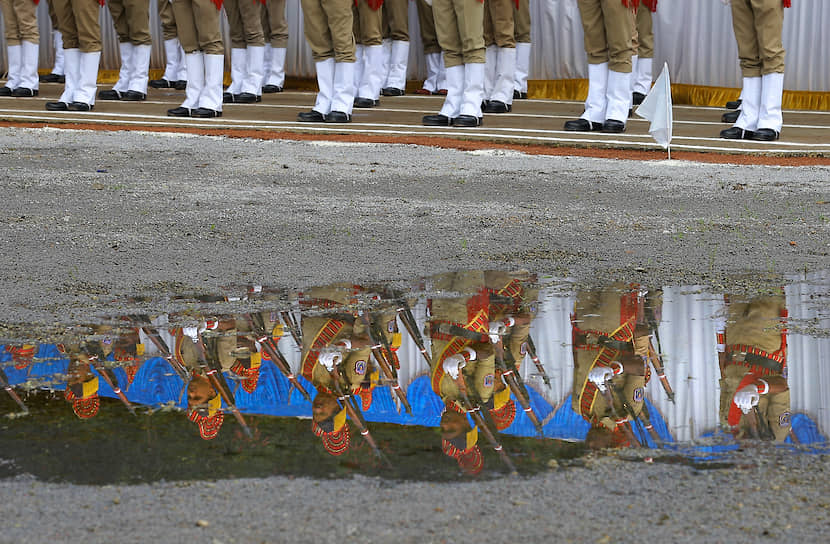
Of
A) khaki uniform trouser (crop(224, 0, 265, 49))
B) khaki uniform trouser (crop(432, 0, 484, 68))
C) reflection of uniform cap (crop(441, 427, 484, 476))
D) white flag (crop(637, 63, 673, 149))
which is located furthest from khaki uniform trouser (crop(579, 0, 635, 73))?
reflection of uniform cap (crop(441, 427, 484, 476))

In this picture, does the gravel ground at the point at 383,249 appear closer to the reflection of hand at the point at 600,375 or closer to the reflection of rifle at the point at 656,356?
the reflection of rifle at the point at 656,356

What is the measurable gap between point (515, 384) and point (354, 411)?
1.55 feet

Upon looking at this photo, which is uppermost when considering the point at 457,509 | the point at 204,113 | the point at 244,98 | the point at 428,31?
the point at 428,31

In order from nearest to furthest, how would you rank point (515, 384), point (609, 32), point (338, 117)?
1. point (515, 384)
2. point (609, 32)
3. point (338, 117)

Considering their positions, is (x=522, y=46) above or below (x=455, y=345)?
above

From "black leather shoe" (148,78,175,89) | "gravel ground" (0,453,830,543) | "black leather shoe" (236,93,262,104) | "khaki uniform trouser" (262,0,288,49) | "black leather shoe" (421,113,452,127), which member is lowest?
"gravel ground" (0,453,830,543)

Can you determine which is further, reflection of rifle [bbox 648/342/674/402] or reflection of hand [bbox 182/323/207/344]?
reflection of hand [bbox 182/323/207/344]

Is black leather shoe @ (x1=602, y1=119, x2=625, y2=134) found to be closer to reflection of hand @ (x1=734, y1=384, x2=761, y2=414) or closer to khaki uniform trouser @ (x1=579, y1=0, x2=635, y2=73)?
khaki uniform trouser @ (x1=579, y1=0, x2=635, y2=73)

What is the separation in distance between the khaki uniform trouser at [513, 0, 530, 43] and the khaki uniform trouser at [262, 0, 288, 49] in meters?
2.74

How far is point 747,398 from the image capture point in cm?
324

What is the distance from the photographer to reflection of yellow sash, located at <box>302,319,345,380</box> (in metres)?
3.59

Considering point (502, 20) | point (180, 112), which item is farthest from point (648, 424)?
point (180, 112)

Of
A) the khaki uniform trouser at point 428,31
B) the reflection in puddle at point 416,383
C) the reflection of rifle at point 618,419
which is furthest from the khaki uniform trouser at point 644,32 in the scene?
the reflection of rifle at point 618,419

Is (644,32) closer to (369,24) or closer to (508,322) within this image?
(369,24)
